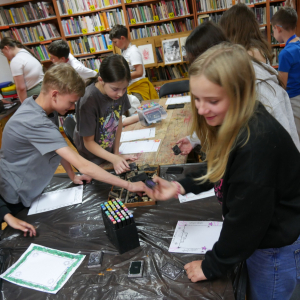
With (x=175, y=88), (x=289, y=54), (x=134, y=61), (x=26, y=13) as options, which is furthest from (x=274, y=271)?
(x=26, y=13)

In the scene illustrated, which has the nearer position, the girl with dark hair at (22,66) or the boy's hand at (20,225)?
the boy's hand at (20,225)

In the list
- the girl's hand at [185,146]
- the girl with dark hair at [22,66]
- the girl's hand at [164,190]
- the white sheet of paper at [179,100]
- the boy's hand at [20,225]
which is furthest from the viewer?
the girl with dark hair at [22,66]

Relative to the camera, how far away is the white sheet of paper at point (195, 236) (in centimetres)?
110

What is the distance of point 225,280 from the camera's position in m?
0.94

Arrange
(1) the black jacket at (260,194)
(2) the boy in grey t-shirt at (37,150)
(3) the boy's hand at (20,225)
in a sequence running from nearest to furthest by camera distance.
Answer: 1. (1) the black jacket at (260,194)
2. (3) the boy's hand at (20,225)
3. (2) the boy in grey t-shirt at (37,150)

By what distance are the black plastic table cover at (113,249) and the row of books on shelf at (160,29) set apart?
3.77 metres

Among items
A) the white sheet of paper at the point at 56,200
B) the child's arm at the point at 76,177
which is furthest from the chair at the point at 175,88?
the white sheet of paper at the point at 56,200

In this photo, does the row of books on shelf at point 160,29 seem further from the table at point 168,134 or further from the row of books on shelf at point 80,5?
the table at point 168,134

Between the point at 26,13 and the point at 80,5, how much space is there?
955 millimetres

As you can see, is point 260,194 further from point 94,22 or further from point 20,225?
point 94,22

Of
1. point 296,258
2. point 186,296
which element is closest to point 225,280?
point 186,296

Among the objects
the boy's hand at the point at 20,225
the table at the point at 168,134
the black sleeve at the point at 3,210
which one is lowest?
the table at the point at 168,134

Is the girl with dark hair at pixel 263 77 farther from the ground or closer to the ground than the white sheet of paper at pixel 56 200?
farther from the ground

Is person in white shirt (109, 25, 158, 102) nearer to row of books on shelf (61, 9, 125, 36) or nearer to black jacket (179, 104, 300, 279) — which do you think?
row of books on shelf (61, 9, 125, 36)
